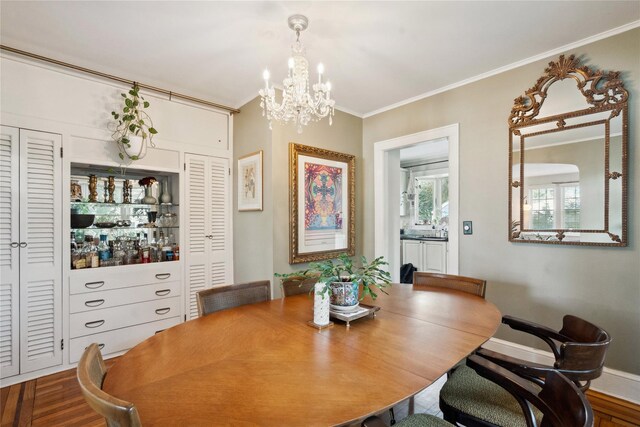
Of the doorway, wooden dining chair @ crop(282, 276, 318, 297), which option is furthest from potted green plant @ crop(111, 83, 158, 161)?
the doorway

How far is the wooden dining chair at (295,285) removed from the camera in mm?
2076

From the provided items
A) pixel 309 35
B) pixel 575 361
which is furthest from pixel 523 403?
pixel 309 35

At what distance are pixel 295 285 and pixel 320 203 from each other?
128cm

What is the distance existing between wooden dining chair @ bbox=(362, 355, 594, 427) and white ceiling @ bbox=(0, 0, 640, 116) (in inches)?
77.1

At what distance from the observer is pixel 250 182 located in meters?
3.11

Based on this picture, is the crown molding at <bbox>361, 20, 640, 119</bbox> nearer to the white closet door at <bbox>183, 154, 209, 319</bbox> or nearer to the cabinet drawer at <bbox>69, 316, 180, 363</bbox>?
the white closet door at <bbox>183, 154, 209, 319</bbox>

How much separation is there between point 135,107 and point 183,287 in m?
1.76

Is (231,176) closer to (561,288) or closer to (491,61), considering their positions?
(491,61)

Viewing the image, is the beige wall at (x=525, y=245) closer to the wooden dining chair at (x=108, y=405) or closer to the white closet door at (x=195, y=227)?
the white closet door at (x=195, y=227)

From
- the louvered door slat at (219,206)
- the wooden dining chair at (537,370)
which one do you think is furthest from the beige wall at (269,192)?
the wooden dining chair at (537,370)

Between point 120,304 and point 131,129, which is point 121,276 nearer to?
point 120,304

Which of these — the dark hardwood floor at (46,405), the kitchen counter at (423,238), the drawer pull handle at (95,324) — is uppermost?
the kitchen counter at (423,238)

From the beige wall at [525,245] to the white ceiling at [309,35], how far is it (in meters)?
0.20

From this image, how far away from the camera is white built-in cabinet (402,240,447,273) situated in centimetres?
493
